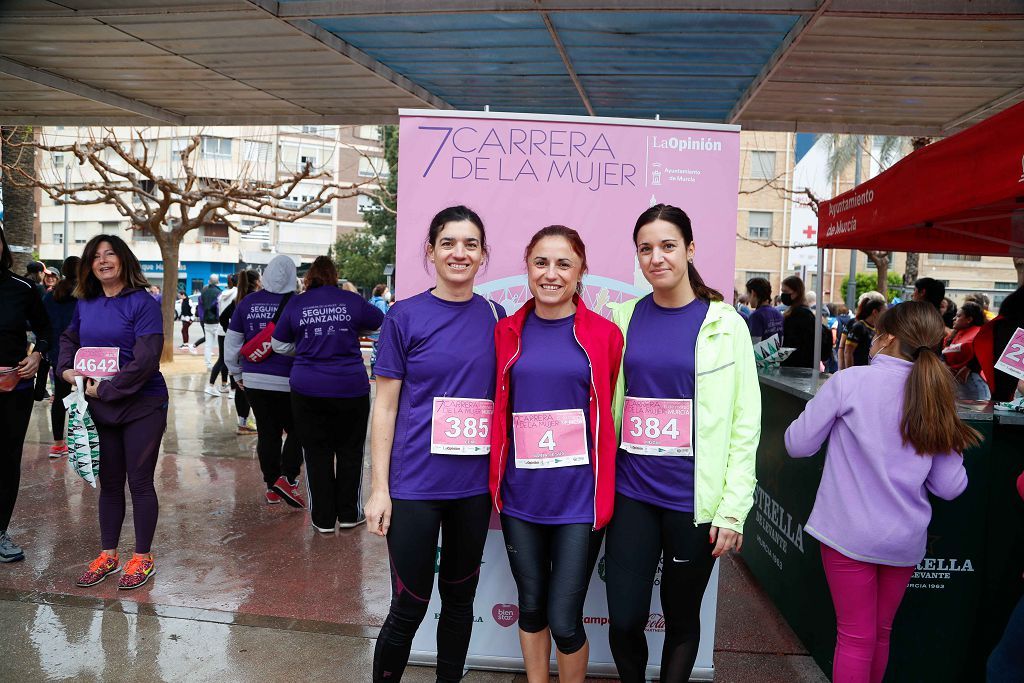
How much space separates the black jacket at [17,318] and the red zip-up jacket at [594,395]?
10.8 ft

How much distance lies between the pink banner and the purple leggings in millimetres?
1944

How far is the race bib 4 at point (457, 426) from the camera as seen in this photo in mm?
2750

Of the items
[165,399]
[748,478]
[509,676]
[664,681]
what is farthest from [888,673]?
[165,399]

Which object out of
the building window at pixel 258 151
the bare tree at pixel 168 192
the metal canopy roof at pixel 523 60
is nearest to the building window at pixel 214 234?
the building window at pixel 258 151

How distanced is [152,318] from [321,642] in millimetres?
1989

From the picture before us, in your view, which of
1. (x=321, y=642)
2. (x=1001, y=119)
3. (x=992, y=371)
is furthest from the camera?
(x=992, y=371)

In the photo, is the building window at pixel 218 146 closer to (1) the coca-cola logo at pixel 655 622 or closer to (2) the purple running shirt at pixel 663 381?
Answer: (1) the coca-cola logo at pixel 655 622

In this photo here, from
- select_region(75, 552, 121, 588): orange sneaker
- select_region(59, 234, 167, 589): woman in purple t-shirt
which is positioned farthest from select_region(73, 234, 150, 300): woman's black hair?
select_region(75, 552, 121, 588): orange sneaker

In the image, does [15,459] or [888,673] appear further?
[15,459]

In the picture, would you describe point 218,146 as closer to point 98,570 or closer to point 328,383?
point 328,383

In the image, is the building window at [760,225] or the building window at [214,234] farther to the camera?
the building window at [214,234]

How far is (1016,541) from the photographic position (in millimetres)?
3098

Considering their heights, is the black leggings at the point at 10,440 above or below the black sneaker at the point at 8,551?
above

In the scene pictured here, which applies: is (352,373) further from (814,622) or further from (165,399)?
(814,622)
